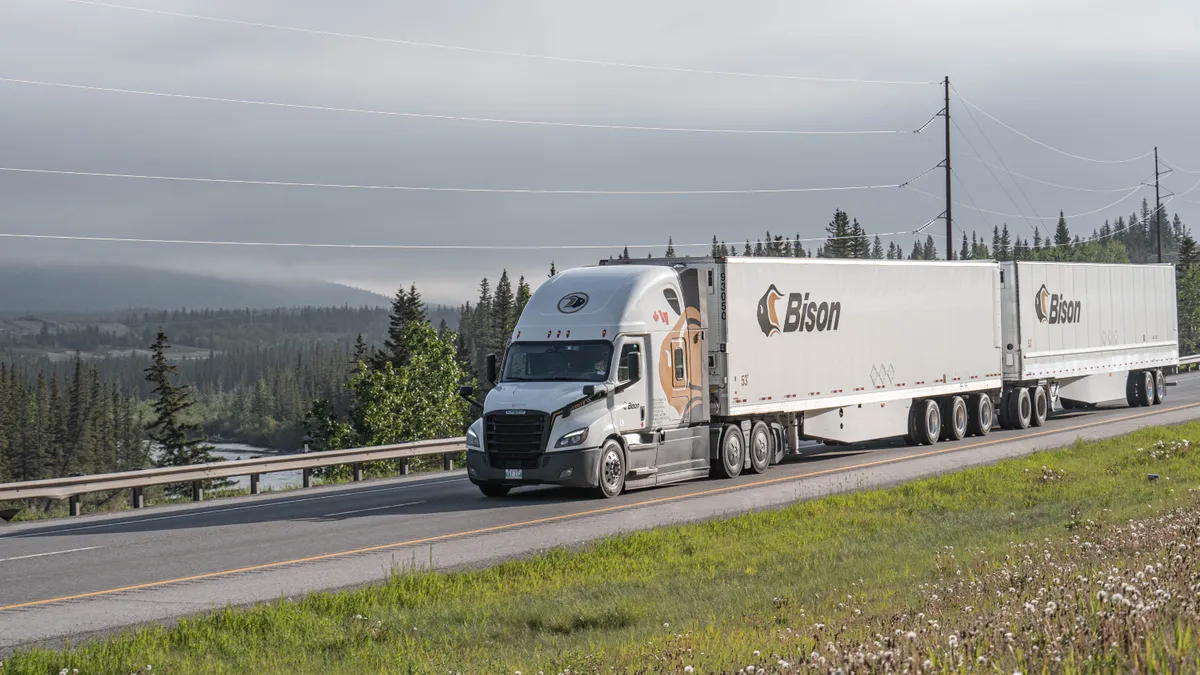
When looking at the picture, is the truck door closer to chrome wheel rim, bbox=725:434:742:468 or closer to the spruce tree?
chrome wheel rim, bbox=725:434:742:468

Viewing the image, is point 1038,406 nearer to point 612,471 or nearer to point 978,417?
point 978,417

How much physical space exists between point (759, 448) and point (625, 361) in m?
4.95

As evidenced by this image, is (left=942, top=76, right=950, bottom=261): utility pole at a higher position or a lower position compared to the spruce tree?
higher

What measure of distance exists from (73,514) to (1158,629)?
872 inches

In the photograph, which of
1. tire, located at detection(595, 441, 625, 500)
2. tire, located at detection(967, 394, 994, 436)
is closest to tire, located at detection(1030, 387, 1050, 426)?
tire, located at detection(967, 394, 994, 436)

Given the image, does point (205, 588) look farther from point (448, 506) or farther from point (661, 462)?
point (661, 462)

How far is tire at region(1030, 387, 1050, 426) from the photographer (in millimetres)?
35594

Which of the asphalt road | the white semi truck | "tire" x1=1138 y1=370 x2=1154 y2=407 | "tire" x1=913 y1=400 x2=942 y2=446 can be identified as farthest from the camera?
"tire" x1=1138 y1=370 x2=1154 y2=407

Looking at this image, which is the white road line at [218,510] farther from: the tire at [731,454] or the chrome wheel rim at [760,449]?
the chrome wheel rim at [760,449]

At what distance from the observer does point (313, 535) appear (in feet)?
58.0

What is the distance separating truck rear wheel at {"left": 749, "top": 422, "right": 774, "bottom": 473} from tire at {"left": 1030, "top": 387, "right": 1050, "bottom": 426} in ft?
44.0

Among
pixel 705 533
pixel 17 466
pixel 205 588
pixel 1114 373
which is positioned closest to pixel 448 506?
pixel 705 533

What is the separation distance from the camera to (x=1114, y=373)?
40594 mm

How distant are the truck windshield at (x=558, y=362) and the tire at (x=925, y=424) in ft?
40.2
